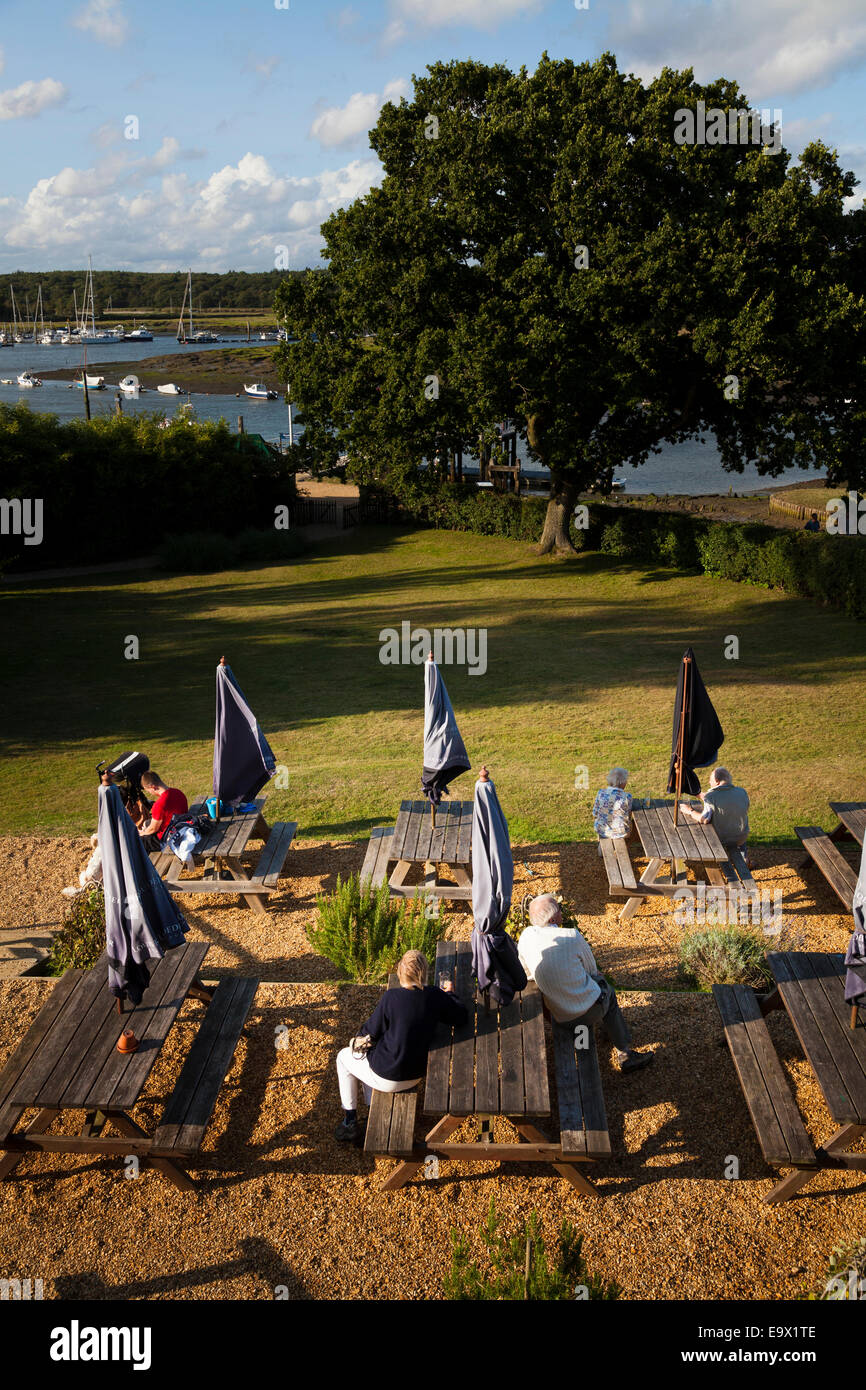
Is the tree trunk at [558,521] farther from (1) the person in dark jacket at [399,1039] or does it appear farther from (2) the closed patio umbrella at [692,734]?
(1) the person in dark jacket at [399,1039]

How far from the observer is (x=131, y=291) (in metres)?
172

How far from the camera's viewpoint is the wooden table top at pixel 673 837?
9.26 metres

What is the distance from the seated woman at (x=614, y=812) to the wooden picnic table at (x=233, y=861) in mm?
3405

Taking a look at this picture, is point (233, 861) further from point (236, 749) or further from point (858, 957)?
point (858, 957)

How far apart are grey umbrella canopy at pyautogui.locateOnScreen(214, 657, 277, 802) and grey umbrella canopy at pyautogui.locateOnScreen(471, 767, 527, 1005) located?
3886 mm

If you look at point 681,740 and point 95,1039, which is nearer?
point 95,1039

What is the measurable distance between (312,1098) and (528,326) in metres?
22.0

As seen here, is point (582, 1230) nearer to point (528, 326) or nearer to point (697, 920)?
point (697, 920)

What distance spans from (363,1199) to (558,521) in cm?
2574

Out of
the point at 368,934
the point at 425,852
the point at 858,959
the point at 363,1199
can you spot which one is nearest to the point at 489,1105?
the point at 363,1199

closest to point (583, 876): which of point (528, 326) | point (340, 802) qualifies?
point (340, 802)

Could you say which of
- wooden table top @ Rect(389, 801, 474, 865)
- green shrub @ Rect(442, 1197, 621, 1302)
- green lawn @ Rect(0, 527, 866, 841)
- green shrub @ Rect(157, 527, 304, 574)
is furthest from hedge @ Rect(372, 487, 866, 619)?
green shrub @ Rect(442, 1197, 621, 1302)

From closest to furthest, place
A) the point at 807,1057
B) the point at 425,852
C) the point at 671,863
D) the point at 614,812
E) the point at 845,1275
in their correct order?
the point at 845,1275
the point at 807,1057
the point at 425,852
the point at 671,863
the point at 614,812

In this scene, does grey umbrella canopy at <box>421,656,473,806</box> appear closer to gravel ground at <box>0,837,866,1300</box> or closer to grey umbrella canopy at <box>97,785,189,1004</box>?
gravel ground at <box>0,837,866,1300</box>
